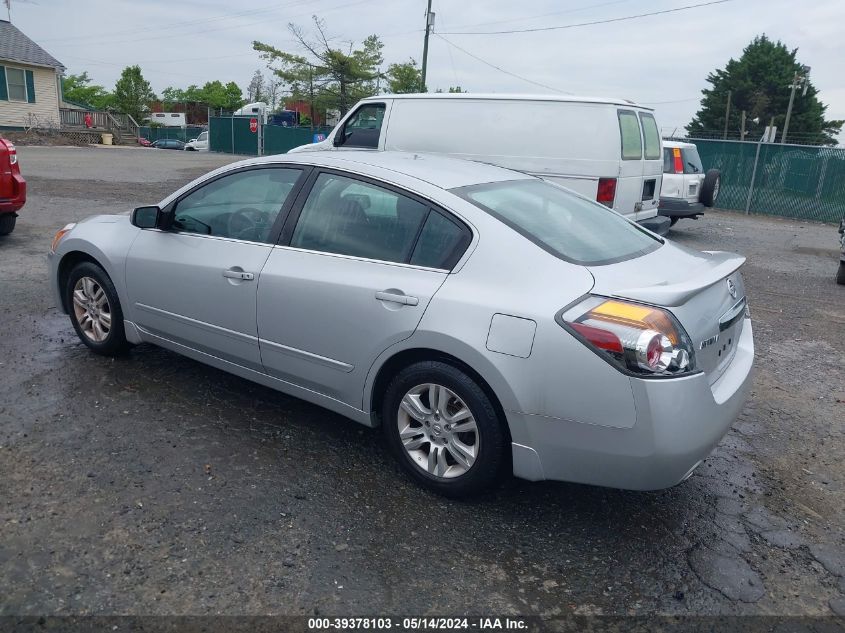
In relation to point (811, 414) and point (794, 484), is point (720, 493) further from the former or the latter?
point (811, 414)

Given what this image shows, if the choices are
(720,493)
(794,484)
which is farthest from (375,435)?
(794,484)

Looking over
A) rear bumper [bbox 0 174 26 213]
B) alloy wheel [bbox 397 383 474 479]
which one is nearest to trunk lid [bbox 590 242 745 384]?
alloy wheel [bbox 397 383 474 479]

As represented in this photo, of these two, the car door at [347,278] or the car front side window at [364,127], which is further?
the car front side window at [364,127]

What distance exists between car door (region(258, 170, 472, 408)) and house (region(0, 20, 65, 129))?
38.9 metres

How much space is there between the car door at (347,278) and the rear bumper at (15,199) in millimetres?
6359

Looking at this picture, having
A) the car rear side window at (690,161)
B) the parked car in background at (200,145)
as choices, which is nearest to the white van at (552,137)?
the car rear side window at (690,161)

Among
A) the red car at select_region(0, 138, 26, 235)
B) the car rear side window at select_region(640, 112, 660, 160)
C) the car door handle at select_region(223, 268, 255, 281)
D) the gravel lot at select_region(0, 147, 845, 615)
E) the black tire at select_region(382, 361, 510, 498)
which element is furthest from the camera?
the car rear side window at select_region(640, 112, 660, 160)

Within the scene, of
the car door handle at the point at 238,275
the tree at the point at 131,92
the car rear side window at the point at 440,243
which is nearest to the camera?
the car rear side window at the point at 440,243

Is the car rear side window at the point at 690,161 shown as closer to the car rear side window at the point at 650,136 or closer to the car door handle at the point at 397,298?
the car rear side window at the point at 650,136

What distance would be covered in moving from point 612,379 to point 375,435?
5.56 feet

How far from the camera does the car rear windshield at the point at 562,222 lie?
337 centimetres

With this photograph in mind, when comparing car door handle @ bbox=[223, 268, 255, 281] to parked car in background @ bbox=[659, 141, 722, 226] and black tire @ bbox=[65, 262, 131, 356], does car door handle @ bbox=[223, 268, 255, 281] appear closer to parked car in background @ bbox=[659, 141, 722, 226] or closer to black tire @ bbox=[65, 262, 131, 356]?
black tire @ bbox=[65, 262, 131, 356]

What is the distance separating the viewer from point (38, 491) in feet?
10.8

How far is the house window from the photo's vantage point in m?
36.0
